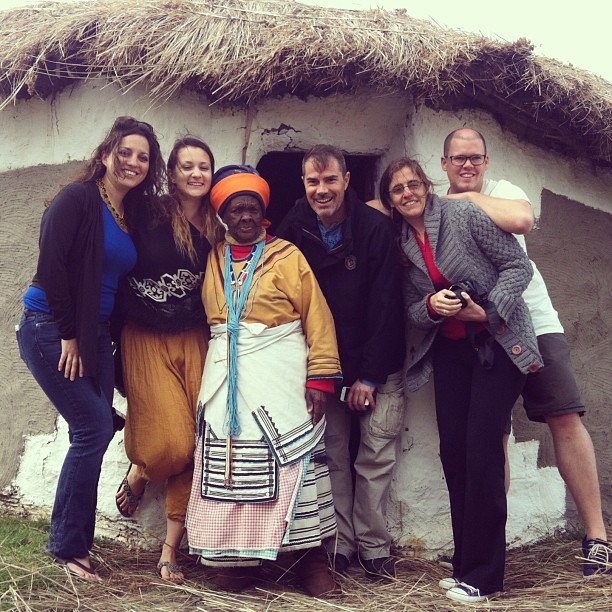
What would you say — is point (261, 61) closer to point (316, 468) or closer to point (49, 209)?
point (49, 209)

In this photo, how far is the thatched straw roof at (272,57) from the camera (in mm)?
3584

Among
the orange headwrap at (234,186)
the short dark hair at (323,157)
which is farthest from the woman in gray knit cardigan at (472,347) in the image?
the orange headwrap at (234,186)

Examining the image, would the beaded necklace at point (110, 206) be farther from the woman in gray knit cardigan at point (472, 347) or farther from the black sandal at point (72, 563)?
the black sandal at point (72, 563)

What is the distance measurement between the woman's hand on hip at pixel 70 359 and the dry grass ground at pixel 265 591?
80cm

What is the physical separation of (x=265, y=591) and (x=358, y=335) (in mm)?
1167

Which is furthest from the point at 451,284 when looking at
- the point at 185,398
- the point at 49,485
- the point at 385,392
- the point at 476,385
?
the point at 49,485

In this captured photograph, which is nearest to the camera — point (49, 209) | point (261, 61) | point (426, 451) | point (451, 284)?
point (49, 209)

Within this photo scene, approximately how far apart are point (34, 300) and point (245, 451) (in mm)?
1046

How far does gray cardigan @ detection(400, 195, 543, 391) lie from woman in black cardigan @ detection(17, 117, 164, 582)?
123 centimetres

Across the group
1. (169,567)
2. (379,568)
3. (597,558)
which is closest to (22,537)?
(169,567)

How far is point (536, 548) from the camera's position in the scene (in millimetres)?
3895

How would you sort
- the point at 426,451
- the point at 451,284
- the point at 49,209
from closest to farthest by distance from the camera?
the point at 49,209 < the point at 451,284 < the point at 426,451

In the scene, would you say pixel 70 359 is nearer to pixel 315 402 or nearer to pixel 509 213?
pixel 315 402

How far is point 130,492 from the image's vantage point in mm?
3645
